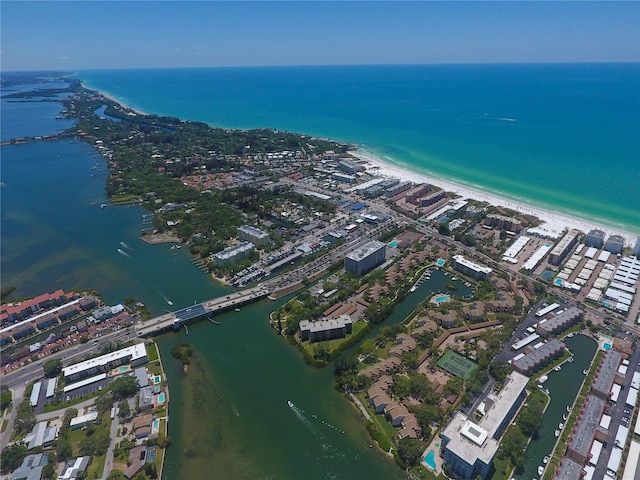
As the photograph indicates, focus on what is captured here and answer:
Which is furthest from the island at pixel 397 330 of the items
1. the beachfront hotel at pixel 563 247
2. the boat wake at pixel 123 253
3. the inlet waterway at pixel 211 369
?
the boat wake at pixel 123 253

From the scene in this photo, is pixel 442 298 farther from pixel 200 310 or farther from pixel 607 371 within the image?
pixel 200 310

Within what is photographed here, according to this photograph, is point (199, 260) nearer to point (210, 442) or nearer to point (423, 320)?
point (210, 442)

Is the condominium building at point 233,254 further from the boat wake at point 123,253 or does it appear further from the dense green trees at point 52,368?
the dense green trees at point 52,368

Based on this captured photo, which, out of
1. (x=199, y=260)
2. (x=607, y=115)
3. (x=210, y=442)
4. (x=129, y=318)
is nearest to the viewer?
(x=210, y=442)

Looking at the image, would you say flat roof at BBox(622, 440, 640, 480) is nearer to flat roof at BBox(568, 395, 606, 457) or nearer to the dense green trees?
flat roof at BBox(568, 395, 606, 457)

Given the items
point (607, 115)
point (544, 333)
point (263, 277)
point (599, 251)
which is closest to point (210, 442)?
point (263, 277)

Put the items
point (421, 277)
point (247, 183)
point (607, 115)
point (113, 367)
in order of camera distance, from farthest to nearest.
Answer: point (607, 115), point (247, 183), point (421, 277), point (113, 367)

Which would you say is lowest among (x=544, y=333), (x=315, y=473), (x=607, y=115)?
(x=315, y=473)
